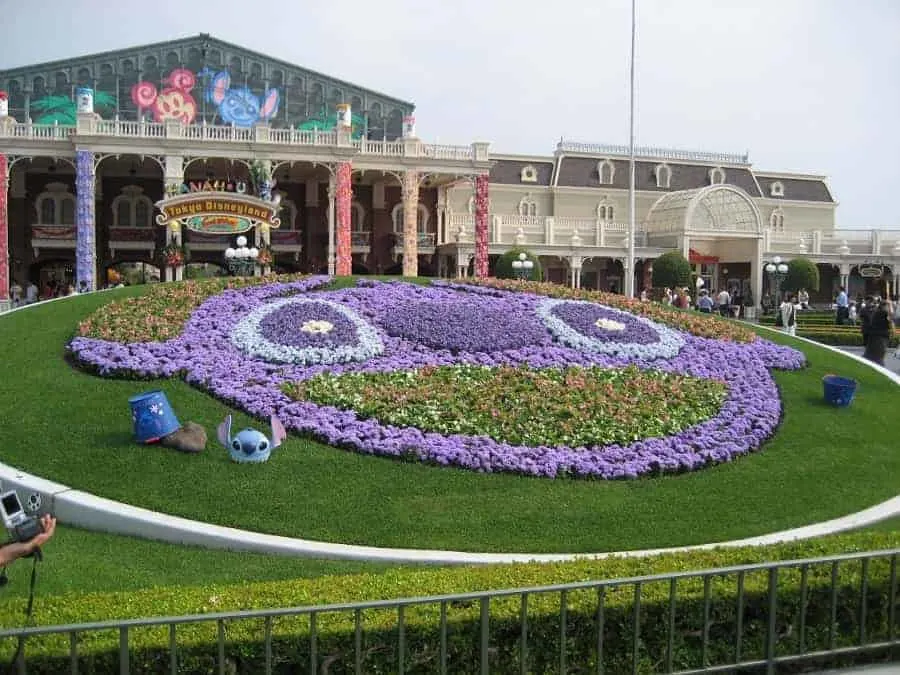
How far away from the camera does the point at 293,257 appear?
1698 inches

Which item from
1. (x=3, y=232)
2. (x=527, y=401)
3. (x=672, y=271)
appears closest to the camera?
(x=527, y=401)

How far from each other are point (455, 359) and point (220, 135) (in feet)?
82.7

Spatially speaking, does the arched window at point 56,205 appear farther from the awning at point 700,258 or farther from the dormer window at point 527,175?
the awning at point 700,258

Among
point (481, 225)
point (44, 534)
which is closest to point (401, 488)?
point (44, 534)

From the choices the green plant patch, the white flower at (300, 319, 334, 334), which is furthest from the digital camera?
the white flower at (300, 319, 334, 334)

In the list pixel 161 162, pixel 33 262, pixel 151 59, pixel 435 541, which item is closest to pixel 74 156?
pixel 161 162

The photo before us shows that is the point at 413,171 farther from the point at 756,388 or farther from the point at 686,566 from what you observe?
the point at 686,566

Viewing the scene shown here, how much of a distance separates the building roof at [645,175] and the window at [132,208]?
2334cm

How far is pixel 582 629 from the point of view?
587cm

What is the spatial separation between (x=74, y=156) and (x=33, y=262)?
22.2ft

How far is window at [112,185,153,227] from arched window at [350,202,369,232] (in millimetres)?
9663

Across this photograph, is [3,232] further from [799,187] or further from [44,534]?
[799,187]

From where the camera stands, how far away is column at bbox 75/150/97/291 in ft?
114

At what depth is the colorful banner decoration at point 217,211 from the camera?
2534cm
